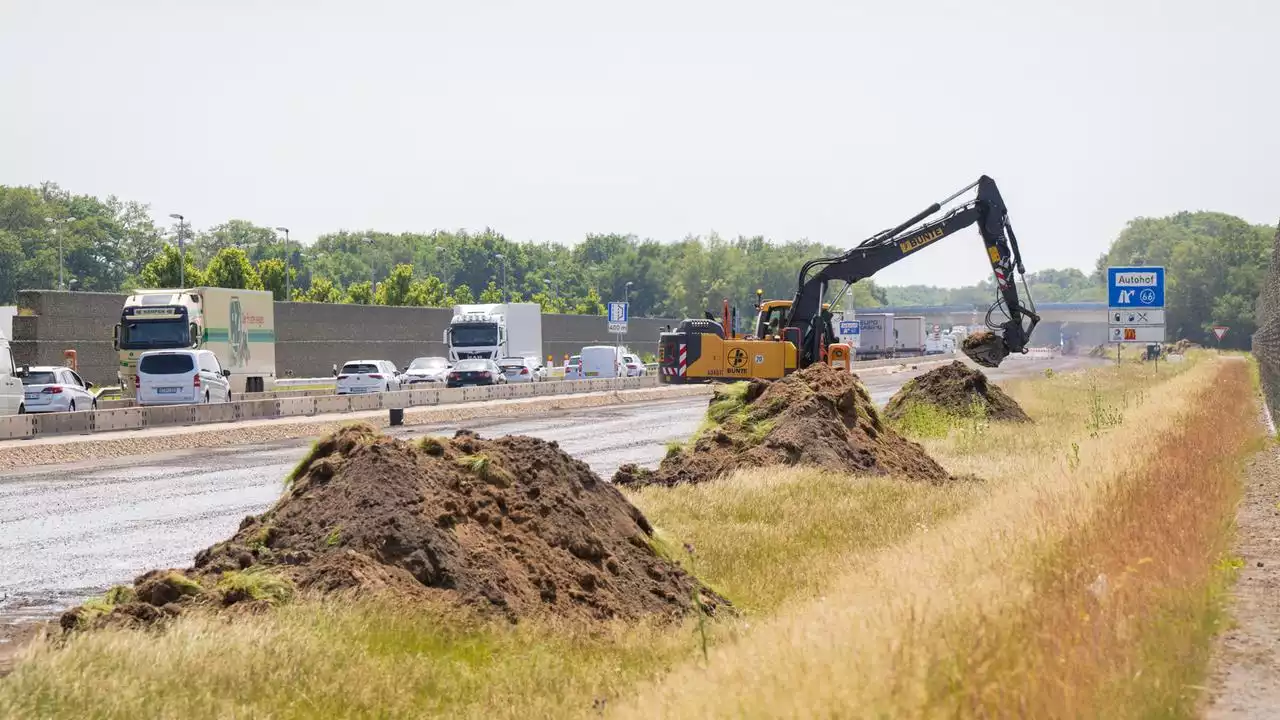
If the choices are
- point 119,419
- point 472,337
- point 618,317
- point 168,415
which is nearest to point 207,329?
point 168,415

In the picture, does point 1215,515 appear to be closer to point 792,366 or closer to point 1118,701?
point 1118,701

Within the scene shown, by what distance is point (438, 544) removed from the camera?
32.7 ft

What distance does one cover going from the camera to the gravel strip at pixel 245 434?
29359 mm

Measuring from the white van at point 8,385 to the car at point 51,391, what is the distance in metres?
4.68

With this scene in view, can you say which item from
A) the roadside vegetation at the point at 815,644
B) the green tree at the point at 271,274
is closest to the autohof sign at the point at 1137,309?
the roadside vegetation at the point at 815,644

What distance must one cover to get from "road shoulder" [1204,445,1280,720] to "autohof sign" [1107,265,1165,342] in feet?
89.2

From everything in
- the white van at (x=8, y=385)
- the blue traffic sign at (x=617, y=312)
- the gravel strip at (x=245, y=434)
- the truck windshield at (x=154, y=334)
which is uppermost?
the blue traffic sign at (x=617, y=312)

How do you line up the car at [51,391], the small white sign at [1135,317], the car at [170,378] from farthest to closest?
the small white sign at [1135,317]
the car at [170,378]
the car at [51,391]

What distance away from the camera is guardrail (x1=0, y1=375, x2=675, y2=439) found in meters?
33.5

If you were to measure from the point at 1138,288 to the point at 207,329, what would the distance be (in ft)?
99.5

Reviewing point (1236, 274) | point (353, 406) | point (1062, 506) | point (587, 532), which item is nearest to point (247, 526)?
point (587, 532)

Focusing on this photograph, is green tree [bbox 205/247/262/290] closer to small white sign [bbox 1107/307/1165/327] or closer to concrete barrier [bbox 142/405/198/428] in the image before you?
concrete barrier [bbox 142/405/198/428]

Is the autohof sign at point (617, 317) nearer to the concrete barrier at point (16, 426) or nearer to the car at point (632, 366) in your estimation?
the car at point (632, 366)

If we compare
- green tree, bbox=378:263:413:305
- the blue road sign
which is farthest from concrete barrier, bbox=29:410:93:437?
green tree, bbox=378:263:413:305
